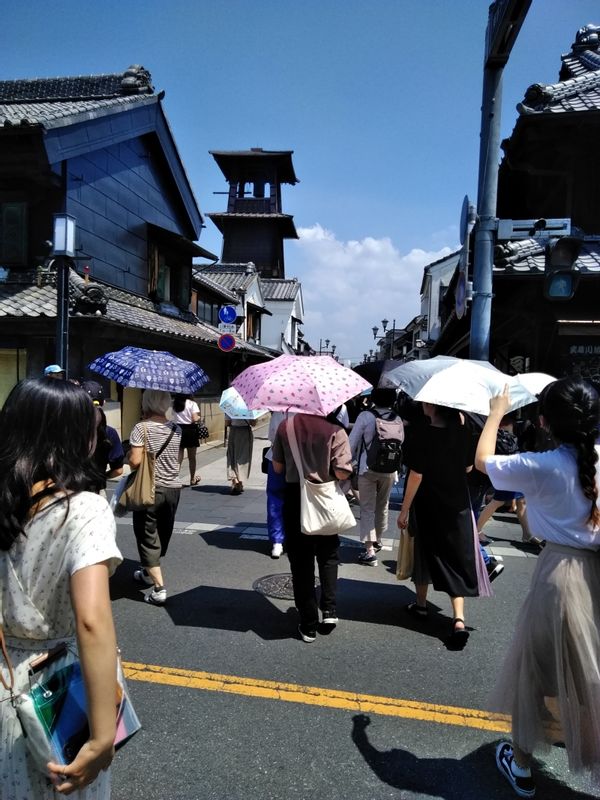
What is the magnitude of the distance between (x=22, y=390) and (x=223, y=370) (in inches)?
736

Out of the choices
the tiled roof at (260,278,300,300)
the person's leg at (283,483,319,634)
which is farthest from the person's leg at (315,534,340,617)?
the tiled roof at (260,278,300,300)

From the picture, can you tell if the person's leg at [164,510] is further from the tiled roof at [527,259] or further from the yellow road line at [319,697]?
the tiled roof at [527,259]

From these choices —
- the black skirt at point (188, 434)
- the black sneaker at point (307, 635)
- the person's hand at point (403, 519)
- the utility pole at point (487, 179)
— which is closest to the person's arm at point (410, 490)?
the person's hand at point (403, 519)

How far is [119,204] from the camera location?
14023 mm

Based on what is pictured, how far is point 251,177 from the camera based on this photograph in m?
34.7

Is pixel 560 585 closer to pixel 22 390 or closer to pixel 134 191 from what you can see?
pixel 22 390

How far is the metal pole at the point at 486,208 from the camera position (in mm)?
7328

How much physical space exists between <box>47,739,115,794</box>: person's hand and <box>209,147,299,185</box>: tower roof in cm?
Answer: 3468

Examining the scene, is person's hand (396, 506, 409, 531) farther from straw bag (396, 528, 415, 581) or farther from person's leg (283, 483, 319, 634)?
person's leg (283, 483, 319, 634)

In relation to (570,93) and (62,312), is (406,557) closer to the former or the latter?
(62,312)

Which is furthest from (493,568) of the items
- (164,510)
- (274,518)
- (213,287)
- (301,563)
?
(213,287)

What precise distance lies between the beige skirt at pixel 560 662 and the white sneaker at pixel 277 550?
3836 mm

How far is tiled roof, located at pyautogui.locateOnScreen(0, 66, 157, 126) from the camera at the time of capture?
13242 millimetres

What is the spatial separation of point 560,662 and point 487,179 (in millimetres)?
6914
